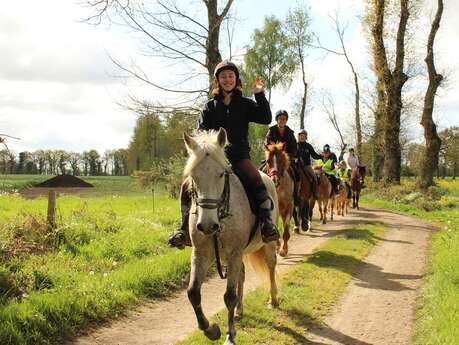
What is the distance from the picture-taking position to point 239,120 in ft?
19.4

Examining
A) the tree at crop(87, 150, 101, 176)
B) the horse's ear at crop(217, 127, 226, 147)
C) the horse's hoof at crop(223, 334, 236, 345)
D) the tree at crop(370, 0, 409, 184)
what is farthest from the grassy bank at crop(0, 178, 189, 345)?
the tree at crop(87, 150, 101, 176)

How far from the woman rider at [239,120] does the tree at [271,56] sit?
35429 mm

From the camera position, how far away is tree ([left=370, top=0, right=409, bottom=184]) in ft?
86.8

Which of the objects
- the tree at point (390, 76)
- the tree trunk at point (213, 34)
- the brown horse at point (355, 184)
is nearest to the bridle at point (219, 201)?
the tree trunk at point (213, 34)

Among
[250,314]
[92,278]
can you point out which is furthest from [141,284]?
[250,314]

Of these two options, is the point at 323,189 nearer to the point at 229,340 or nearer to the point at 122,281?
the point at 122,281

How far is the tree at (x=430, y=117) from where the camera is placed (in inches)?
945

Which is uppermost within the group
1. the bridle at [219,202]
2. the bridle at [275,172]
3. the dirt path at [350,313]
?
the bridle at [275,172]

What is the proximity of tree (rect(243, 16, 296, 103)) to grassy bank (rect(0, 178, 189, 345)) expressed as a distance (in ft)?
102

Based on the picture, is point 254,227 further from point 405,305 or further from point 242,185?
point 405,305

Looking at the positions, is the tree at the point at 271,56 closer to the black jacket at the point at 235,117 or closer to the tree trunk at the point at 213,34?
the tree trunk at the point at 213,34

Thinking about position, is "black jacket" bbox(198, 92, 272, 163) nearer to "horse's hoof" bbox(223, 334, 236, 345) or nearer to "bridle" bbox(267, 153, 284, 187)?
"horse's hoof" bbox(223, 334, 236, 345)

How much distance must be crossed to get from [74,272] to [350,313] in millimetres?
4643

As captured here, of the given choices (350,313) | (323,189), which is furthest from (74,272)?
(323,189)
